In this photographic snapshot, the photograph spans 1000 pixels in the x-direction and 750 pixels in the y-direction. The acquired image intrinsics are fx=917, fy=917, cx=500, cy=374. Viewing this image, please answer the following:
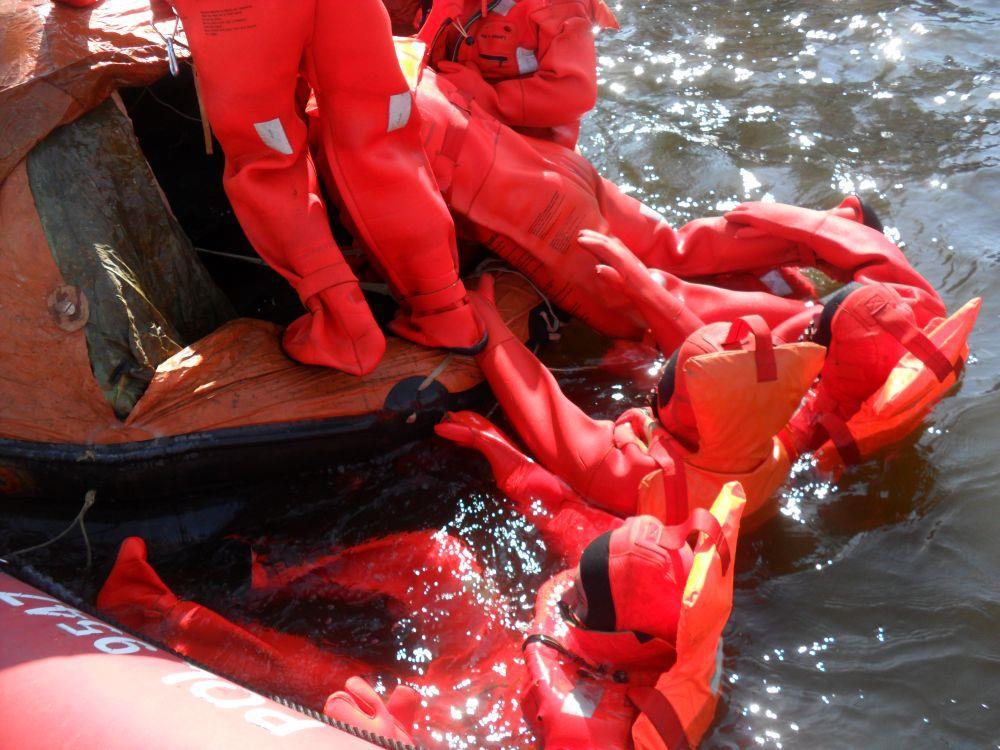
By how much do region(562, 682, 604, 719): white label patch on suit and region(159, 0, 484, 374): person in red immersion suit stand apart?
1341 mm

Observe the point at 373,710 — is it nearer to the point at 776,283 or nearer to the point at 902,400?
the point at 902,400

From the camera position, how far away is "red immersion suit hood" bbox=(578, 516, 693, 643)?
236 centimetres

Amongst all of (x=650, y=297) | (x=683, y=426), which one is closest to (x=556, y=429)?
(x=683, y=426)

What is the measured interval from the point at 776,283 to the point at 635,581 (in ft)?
6.84

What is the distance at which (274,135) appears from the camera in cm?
288

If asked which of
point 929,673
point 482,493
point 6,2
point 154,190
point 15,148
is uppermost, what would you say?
point 6,2

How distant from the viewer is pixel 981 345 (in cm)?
395

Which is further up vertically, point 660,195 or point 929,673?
point 660,195

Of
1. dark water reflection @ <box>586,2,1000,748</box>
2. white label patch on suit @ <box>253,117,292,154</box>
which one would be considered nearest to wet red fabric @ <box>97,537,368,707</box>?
dark water reflection @ <box>586,2,1000,748</box>

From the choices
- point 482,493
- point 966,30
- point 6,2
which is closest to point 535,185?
point 482,493

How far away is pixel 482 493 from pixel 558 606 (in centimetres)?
82

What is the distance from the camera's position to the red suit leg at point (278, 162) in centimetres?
267

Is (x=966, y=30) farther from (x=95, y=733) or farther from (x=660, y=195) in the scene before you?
(x=95, y=733)

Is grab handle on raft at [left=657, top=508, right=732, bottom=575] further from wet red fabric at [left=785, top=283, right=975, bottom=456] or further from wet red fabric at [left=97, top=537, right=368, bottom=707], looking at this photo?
wet red fabric at [left=97, top=537, right=368, bottom=707]
